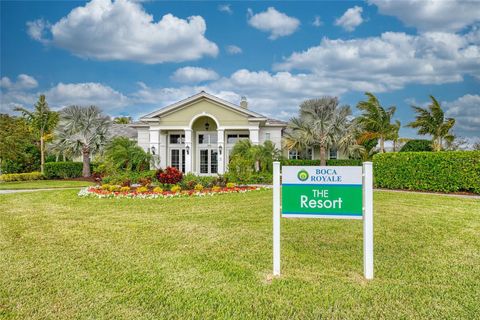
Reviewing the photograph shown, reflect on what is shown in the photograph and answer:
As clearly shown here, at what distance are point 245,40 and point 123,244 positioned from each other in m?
13.0

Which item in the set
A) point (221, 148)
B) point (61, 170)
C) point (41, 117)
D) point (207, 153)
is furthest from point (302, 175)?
point (41, 117)

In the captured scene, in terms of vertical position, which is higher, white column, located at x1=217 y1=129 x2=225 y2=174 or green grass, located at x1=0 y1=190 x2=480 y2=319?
white column, located at x1=217 y1=129 x2=225 y2=174

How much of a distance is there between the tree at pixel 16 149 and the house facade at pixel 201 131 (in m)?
8.53

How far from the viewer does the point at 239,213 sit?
9.71 m

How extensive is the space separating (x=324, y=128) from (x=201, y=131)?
9857mm

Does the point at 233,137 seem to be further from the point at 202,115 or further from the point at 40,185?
the point at 40,185

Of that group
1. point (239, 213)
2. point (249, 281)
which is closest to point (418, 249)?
point (249, 281)

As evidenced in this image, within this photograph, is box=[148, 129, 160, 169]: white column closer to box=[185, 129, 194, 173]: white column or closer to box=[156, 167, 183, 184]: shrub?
box=[185, 129, 194, 173]: white column

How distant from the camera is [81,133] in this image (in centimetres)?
2772

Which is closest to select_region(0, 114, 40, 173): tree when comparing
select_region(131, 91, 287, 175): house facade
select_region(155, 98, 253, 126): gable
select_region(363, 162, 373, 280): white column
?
select_region(131, 91, 287, 175): house facade

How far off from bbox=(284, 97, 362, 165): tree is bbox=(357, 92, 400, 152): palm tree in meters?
3.83

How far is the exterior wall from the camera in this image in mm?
26047

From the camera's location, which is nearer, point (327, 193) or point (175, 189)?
point (327, 193)

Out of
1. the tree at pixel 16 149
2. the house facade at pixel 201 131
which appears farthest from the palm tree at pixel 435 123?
the tree at pixel 16 149
